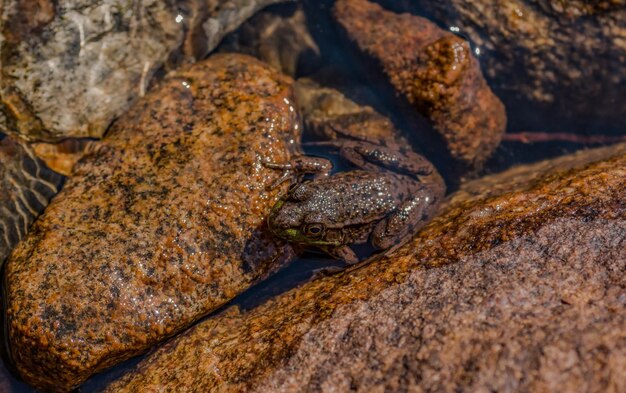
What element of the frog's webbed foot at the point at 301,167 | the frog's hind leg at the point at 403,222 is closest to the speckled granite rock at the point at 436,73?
the frog's hind leg at the point at 403,222

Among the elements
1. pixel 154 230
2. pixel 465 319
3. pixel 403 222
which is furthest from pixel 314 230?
pixel 465 319

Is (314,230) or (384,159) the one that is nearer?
(314,230)

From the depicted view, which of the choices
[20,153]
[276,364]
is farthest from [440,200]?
[20,153]

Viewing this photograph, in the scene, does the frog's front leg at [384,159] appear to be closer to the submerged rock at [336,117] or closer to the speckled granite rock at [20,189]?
the submerged rock at [336,117]

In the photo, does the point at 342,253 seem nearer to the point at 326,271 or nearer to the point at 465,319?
the point at 326,271

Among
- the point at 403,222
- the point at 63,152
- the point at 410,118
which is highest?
the point at 63,152

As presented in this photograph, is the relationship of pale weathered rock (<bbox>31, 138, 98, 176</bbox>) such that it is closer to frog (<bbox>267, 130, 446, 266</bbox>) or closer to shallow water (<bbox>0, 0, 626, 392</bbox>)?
frog (<bbox>267, 130, 446, 266</bbox>)
